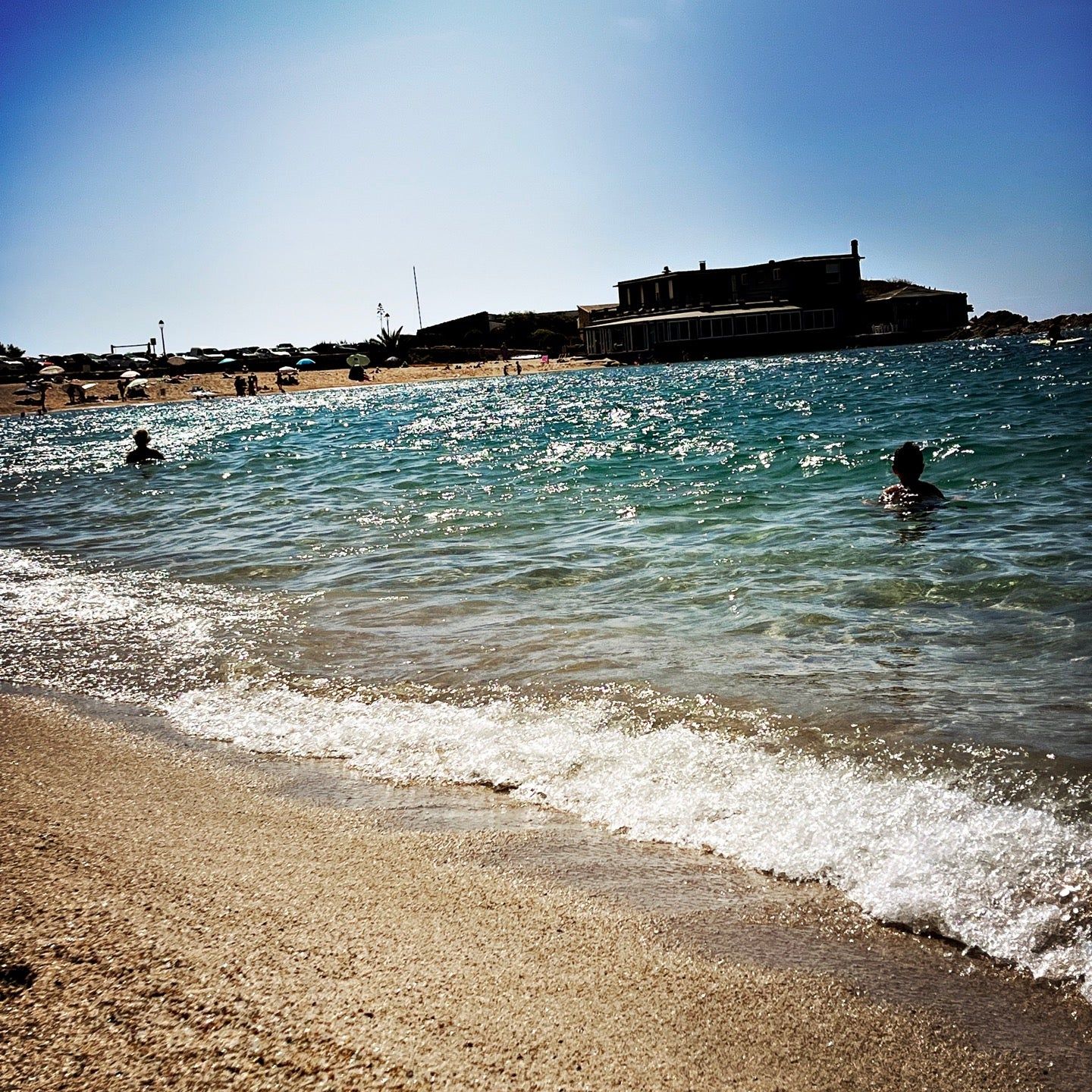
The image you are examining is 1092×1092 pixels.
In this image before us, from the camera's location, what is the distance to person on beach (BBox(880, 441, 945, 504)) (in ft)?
33.9

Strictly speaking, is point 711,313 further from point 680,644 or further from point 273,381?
point 680,644

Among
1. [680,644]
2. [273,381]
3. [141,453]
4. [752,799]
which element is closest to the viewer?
[752,799]

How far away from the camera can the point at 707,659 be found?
5250 mm

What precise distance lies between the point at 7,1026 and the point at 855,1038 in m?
2.12

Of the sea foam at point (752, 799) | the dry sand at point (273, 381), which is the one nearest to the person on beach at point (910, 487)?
the sea foam at point (752, 799)

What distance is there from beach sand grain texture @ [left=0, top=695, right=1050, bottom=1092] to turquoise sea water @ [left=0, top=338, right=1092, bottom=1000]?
0.63m

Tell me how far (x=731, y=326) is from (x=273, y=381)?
43203 millimetres

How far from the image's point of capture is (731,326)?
73375 mm

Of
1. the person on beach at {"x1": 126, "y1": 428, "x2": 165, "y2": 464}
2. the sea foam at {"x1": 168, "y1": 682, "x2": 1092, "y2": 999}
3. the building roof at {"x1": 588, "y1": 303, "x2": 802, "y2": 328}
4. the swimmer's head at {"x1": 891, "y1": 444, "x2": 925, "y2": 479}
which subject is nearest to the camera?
the sea foam at {"x1": 168, "y1": 682, "x2": 1092, "y2": 999}

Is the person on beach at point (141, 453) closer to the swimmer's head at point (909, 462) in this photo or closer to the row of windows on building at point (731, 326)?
the swimmer's head at point (909, 462)

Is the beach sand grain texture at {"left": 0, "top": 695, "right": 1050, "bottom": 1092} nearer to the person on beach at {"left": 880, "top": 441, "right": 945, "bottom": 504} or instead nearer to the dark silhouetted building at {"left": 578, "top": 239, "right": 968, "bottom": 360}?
the person on beach at {"left": 880, "top": 441, "right": 945, "bottom": 504}

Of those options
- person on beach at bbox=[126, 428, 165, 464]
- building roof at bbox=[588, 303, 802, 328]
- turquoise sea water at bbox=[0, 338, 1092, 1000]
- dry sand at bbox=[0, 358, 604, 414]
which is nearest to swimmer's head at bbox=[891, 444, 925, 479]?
turquoise sea water at bbox=[0, 338, 1092, 1000]

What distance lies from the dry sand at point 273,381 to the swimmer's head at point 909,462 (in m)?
63.4

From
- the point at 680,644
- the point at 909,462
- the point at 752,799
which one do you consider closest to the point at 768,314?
the point at 909,462
